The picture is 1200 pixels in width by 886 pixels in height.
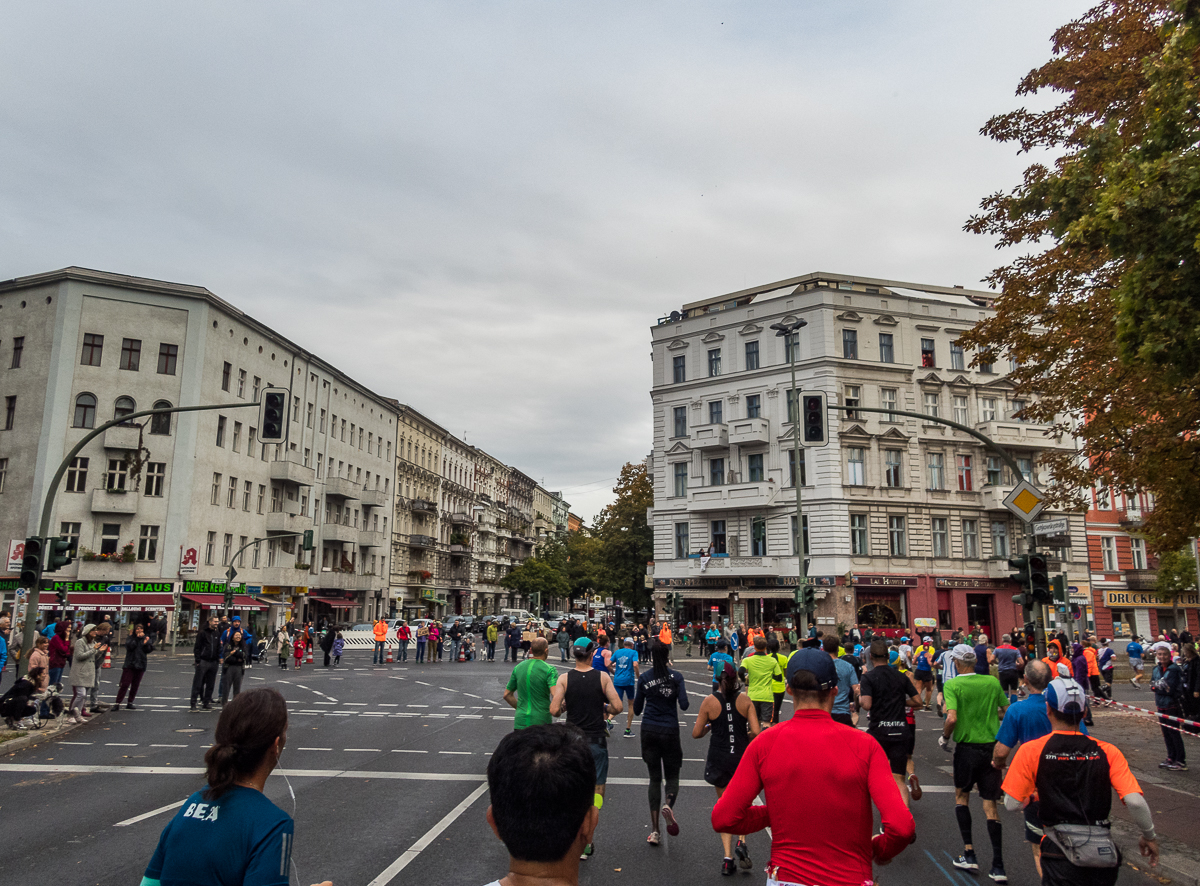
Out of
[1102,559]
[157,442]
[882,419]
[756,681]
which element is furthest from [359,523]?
[756,681]

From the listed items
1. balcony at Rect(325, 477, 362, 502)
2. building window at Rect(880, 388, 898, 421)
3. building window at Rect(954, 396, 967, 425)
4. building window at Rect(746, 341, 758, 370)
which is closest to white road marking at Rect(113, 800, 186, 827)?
building window at Rect(746, 341, 758, 370)

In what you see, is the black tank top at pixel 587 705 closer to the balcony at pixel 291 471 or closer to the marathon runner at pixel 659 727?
the marathon runner at pixel 659 727

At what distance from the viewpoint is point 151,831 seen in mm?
7906

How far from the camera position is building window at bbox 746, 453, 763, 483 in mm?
44062

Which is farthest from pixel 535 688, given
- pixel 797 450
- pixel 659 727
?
pixel 797 450

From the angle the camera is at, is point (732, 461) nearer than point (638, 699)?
No

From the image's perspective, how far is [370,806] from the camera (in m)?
8.98

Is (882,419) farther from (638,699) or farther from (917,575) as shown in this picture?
(638,699)

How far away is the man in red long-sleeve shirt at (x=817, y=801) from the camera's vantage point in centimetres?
367

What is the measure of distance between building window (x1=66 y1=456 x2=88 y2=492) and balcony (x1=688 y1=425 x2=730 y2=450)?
99.5 ft

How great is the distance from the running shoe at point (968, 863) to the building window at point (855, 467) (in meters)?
36.6

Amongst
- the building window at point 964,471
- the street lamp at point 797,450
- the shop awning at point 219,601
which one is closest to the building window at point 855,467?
the street lamp at point 797,450

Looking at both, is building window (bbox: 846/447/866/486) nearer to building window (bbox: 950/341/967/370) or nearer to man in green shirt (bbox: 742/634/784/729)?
building window (bbox: 950/341/967/370)

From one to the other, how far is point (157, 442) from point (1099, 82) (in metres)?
42.3
